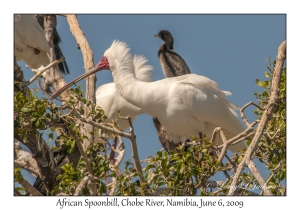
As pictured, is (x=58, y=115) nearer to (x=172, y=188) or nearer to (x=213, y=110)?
(x=172, y=188)

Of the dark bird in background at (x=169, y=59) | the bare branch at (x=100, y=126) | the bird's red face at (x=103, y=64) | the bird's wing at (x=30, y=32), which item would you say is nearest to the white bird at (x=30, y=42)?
the bird's wing at (x=30, y=32)

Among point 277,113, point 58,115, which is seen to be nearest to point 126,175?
point 58,115

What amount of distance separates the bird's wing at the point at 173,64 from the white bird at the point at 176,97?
437 centimetres

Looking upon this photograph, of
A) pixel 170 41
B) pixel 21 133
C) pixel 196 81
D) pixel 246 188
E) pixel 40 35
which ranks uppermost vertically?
pixel 170 41

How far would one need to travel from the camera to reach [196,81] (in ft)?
27.2

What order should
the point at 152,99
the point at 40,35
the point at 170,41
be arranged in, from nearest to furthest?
1. the point at 152,99
2. the point at 40,35
3. the point at 170,41

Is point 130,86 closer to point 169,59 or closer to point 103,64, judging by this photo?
point 103,64

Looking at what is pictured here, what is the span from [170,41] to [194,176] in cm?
854

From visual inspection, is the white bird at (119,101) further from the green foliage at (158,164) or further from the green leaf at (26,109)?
the green leaf at (26,109)

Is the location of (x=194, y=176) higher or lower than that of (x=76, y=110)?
lower

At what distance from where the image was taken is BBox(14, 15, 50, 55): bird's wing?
846cm

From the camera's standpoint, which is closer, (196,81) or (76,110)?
(76,110)

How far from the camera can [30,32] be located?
8.64 metres

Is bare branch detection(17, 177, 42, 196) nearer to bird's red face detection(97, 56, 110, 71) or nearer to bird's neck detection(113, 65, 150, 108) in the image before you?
bird's neck detection(113, 65, 150, 108)
